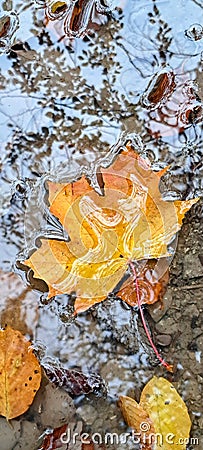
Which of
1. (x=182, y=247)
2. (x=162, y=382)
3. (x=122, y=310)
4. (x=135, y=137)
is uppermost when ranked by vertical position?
(x=135, y=137)

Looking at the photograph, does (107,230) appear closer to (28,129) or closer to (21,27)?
(28,129)

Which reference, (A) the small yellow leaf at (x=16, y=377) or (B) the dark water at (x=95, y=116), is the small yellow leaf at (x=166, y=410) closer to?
(B) the dark water at (x=95, y=116)

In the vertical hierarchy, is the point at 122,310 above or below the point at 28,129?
below

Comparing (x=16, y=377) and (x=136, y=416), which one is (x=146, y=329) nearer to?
(x=136, y=416)

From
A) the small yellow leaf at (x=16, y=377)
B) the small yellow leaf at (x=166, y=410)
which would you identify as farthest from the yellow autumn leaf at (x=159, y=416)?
the small yellow leaf at (x=16, y=377)

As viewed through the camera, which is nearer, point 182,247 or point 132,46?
point 182,247

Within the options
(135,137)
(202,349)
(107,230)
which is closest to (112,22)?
(135,137)

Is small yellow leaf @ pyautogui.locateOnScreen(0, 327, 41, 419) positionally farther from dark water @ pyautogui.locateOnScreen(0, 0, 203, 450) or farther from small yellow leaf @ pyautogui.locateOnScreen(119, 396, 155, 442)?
small yellow leaf @ pyautogui.locateOnScreen(119, 396, 155, 442)
